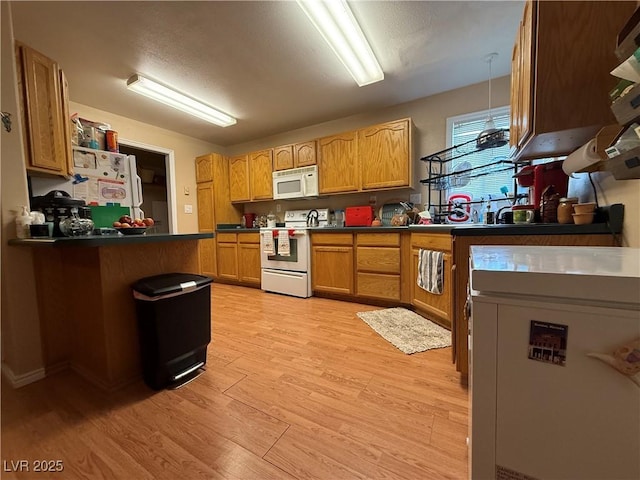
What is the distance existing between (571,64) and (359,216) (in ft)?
7.36

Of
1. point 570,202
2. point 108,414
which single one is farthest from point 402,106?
point 108,414

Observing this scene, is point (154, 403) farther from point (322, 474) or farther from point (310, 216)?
point (310, 216)

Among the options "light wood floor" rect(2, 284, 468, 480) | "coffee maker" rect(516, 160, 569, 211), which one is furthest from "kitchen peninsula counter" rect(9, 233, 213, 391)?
"coffee maker" rect(516, 160, 569, 211)

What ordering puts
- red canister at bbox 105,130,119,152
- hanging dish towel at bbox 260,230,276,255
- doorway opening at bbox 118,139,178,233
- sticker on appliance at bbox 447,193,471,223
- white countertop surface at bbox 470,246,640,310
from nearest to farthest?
1. white countertop surface at bbox 470,246,640,310
2. red canister at bbox 105,130,119,152
3. sticker on appliance at bbox 447,193,471,223
4. hanging dish towel at bbox 260,230,276,255
5. doorway opening at bbox 118,139,178,233

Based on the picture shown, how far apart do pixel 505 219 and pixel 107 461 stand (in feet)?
7.95

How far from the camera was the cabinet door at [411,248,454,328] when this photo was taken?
78.4 inches

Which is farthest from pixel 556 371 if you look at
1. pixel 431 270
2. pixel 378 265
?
pixel 378 265

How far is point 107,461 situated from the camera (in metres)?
0.97

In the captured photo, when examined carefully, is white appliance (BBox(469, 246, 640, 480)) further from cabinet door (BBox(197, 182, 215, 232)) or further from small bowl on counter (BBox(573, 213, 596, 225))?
cabinet door (BBox(197, 182, 215, 232))

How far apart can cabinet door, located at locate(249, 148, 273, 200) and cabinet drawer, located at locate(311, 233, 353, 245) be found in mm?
1202

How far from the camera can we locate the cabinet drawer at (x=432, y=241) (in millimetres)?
2010

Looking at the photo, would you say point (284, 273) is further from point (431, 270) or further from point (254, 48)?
point (254, 48)

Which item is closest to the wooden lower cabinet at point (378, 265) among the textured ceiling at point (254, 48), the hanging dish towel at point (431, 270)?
the hanging dish towel at point (431, 270)

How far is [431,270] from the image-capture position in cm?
214
